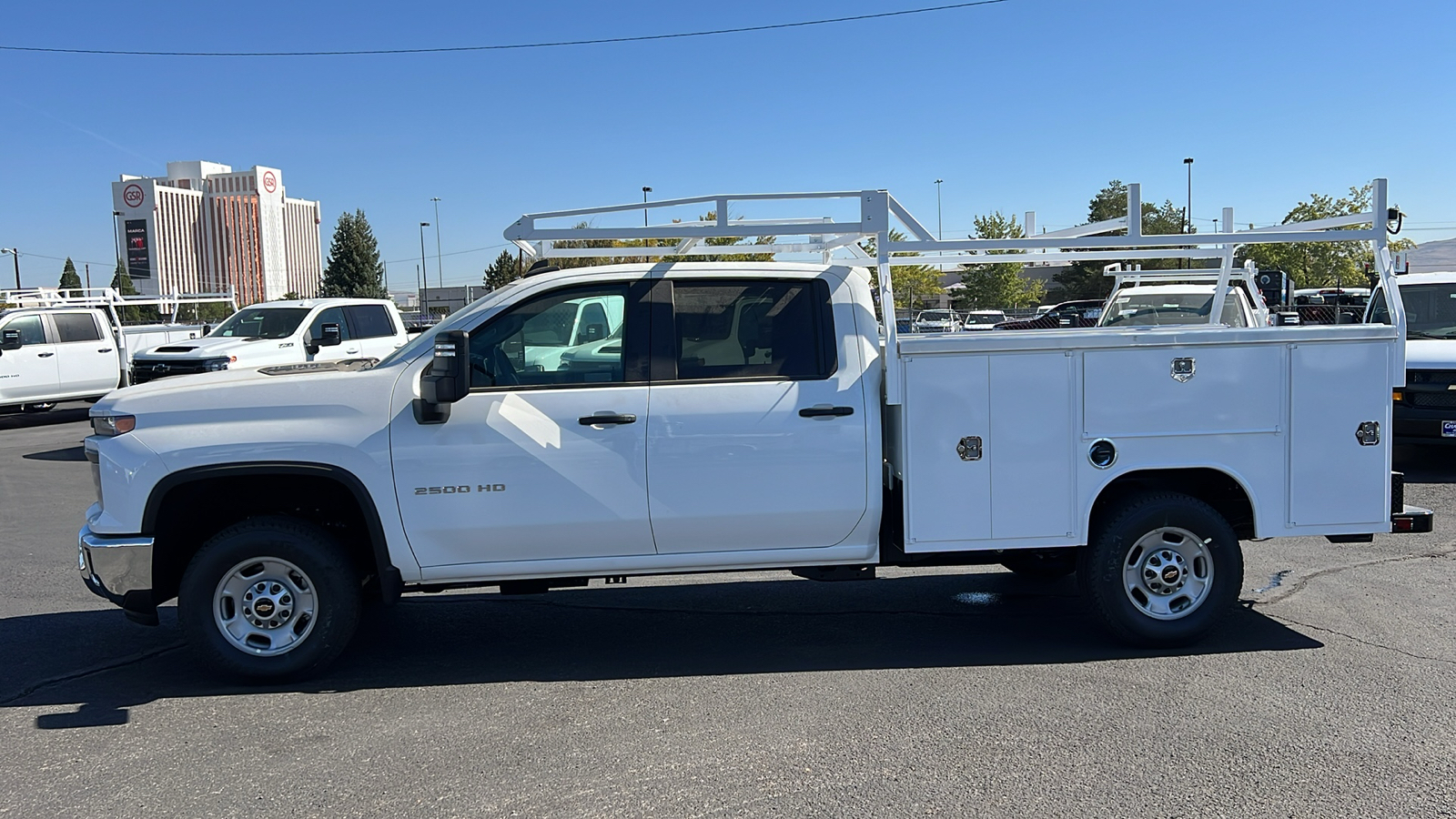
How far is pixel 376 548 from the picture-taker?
5273 mm

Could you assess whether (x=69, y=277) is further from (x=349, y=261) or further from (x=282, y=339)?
(x=282, y=339)

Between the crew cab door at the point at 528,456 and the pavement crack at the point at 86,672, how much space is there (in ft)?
5.74

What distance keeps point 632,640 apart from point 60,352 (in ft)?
52.3

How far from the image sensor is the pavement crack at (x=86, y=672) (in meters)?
5.28

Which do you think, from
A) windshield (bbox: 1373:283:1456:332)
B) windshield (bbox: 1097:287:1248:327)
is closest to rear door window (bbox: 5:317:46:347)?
windshield (bbox: 1097:287:1248:327)

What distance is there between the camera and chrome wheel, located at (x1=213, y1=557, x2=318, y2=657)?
5301 mm

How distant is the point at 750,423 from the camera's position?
534cm

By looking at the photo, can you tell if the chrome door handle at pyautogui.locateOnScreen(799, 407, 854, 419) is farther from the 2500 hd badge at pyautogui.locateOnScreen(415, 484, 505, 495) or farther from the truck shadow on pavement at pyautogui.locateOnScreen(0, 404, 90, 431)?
the truck shadow on pavement at pyautogui.locateOnScreen(0, 404, 90, 431)

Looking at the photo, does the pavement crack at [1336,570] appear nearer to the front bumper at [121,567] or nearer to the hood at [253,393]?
the hood at [253,393]

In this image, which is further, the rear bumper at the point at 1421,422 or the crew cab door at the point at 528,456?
the rear bumper at the point at 1421,422

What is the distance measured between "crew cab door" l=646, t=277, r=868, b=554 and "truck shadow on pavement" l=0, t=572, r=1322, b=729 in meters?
0.72

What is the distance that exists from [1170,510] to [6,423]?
795 inches

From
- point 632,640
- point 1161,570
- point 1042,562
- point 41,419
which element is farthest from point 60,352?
point 1161,570

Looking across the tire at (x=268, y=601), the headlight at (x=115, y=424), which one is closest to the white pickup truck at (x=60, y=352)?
the headlight at (x=115, y=424)
